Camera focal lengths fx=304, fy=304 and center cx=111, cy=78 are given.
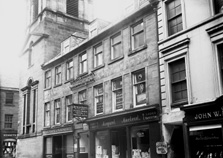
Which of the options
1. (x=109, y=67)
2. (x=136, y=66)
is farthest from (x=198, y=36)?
(x=109, y=67)

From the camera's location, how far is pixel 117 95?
64.7 ft

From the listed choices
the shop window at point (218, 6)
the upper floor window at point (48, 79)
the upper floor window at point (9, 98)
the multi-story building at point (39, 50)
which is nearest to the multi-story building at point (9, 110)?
the upper floor window at point (9, 98)

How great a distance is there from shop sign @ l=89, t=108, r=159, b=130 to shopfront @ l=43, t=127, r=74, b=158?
12.0 feet

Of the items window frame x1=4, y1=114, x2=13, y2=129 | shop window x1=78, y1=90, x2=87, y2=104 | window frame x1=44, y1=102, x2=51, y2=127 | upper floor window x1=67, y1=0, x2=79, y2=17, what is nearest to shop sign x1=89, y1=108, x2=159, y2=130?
shop window x1=78, y1=90, x2=87, y2=104

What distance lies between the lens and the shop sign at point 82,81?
873 inches

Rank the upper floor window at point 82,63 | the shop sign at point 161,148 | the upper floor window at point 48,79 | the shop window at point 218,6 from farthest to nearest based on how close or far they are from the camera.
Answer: the upper floor window at point 48,79
the upper floor window at point 82,63
the shop sign at point 161,148
the shop window at point 218,6

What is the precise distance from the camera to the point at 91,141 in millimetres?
21266

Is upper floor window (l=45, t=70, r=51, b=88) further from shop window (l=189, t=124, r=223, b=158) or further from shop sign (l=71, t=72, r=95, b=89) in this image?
shop window (l=189, t=124, r=223, b=158)

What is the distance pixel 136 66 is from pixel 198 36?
499 cm

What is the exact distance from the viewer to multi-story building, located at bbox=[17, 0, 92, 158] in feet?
98.4

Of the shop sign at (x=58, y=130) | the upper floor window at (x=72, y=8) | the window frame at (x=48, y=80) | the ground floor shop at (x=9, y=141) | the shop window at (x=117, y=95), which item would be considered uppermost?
the upper floor window at (x=72, y=8)

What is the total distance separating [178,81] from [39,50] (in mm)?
20120

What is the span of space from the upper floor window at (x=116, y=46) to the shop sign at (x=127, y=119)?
166 inches

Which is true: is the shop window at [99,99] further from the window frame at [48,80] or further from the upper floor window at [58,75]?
the window frame at [48,80]
